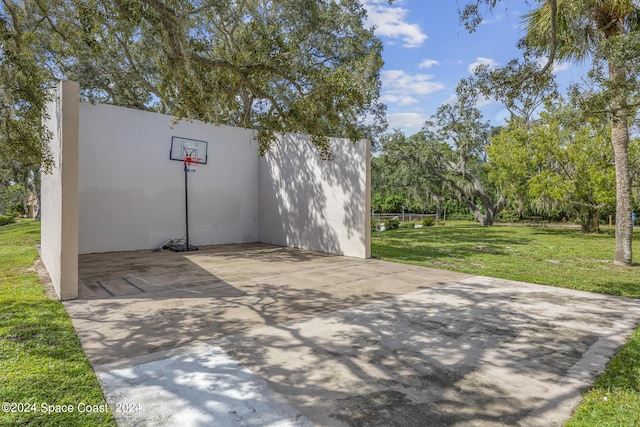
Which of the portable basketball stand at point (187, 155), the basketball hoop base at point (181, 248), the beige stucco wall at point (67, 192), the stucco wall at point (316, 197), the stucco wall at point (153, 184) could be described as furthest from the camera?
the portable basketball stand at point (187, 155)

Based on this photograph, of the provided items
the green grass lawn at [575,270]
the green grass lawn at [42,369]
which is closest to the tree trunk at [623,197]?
the green grass lawn at [575,270]

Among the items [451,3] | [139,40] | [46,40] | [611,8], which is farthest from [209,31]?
[611,8]

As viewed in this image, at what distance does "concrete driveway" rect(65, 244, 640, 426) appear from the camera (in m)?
Result: 2.03

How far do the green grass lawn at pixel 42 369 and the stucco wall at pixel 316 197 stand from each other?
17.9 ft

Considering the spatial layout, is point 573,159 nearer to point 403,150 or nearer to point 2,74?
point 403,150

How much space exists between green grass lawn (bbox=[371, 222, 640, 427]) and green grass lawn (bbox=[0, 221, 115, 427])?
9.01 feet

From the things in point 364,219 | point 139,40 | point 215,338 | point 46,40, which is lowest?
point 215,338

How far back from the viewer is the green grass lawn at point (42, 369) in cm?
188

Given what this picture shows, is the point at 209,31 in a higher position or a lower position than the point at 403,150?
higher

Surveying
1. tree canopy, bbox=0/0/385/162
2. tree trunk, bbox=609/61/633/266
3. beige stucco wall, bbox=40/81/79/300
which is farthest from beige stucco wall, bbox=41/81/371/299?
tree trunk, bbox=609/61/633/266

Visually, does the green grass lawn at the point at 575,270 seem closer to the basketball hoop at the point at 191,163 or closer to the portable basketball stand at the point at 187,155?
the portable basketball stand at the point at 187,155

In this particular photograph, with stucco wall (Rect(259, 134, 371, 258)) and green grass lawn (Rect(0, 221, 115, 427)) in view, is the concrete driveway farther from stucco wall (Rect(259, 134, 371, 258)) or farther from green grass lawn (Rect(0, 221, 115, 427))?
stucco wall (Rect(259, 134, 371, 258))

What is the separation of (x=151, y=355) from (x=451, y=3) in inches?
196

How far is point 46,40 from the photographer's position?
8703mm
